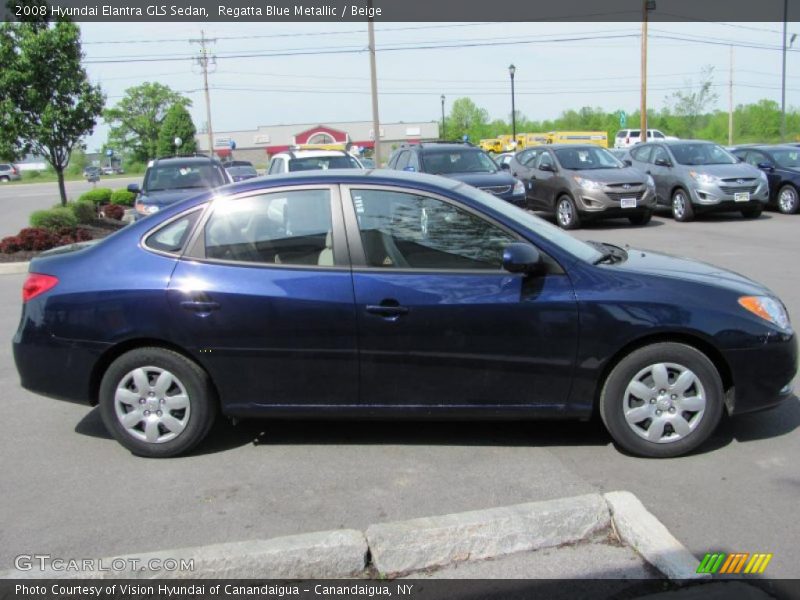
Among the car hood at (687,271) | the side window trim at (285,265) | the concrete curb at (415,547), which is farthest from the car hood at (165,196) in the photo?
the concrete curb at (415,547)

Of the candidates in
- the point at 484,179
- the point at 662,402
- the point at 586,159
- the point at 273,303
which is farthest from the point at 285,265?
the point at 586,159

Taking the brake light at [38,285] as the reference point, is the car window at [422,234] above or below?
above

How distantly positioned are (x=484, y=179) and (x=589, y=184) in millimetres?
2343

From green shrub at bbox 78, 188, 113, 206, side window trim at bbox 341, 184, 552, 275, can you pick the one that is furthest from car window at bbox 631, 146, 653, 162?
green shrub at bbox 78, 188, 113, 206

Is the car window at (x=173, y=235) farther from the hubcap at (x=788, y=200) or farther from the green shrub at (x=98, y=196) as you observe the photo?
the green shrub at (x=98, y=196)

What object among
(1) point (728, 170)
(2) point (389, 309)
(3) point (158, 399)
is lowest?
(3) point (158, 399)

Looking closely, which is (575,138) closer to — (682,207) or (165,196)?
(682,207)

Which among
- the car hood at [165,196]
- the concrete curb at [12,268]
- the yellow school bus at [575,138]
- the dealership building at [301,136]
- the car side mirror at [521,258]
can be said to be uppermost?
the dealership building at [301,136]

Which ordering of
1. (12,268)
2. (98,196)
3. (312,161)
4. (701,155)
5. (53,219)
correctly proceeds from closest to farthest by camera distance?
(12,268), (53,219), (312,161), (701,155), (98,196)

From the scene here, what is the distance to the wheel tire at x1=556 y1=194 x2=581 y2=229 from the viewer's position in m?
15.6

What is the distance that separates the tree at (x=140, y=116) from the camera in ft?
345

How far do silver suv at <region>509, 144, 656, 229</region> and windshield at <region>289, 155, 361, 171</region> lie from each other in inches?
166

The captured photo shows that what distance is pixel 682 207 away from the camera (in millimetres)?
16469

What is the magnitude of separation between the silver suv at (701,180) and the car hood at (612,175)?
128 cm
